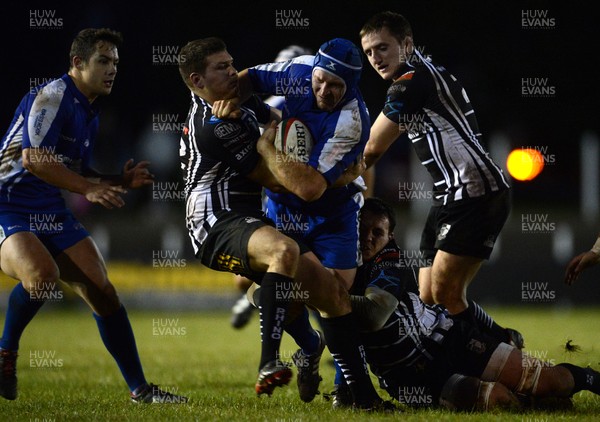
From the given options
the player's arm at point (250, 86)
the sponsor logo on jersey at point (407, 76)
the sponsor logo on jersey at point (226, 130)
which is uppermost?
the sponsor logo on jersey at point (407, 76)

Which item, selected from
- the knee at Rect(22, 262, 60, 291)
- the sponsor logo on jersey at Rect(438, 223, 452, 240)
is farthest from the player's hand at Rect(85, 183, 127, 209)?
the sponsor logo on jersey at Rect(438, 223, 452, 240)

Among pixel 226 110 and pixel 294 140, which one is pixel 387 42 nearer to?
pixel 294 140

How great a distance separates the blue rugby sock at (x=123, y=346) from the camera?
6.25 meters

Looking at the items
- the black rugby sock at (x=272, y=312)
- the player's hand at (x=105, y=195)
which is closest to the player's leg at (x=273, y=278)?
the black rugby sock at (x=272, y=312)

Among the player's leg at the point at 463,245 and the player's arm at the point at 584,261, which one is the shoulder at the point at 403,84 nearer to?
the player's leg at the point at 463,245

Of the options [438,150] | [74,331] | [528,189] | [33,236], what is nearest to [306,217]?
[438,150]

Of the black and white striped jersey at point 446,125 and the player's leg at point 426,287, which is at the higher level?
the black and white striped jersey at point 446,125

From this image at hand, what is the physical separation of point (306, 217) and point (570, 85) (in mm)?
17255

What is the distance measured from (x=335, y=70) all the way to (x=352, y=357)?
181cm

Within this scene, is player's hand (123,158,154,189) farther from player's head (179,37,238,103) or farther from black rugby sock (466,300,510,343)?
black rugby sock (466,300,510,343)

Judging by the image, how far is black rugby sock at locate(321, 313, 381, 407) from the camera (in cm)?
527

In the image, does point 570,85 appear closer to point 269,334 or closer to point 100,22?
point 100,22

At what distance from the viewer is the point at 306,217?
6.32 meters

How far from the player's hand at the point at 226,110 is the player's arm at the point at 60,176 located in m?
0.86
